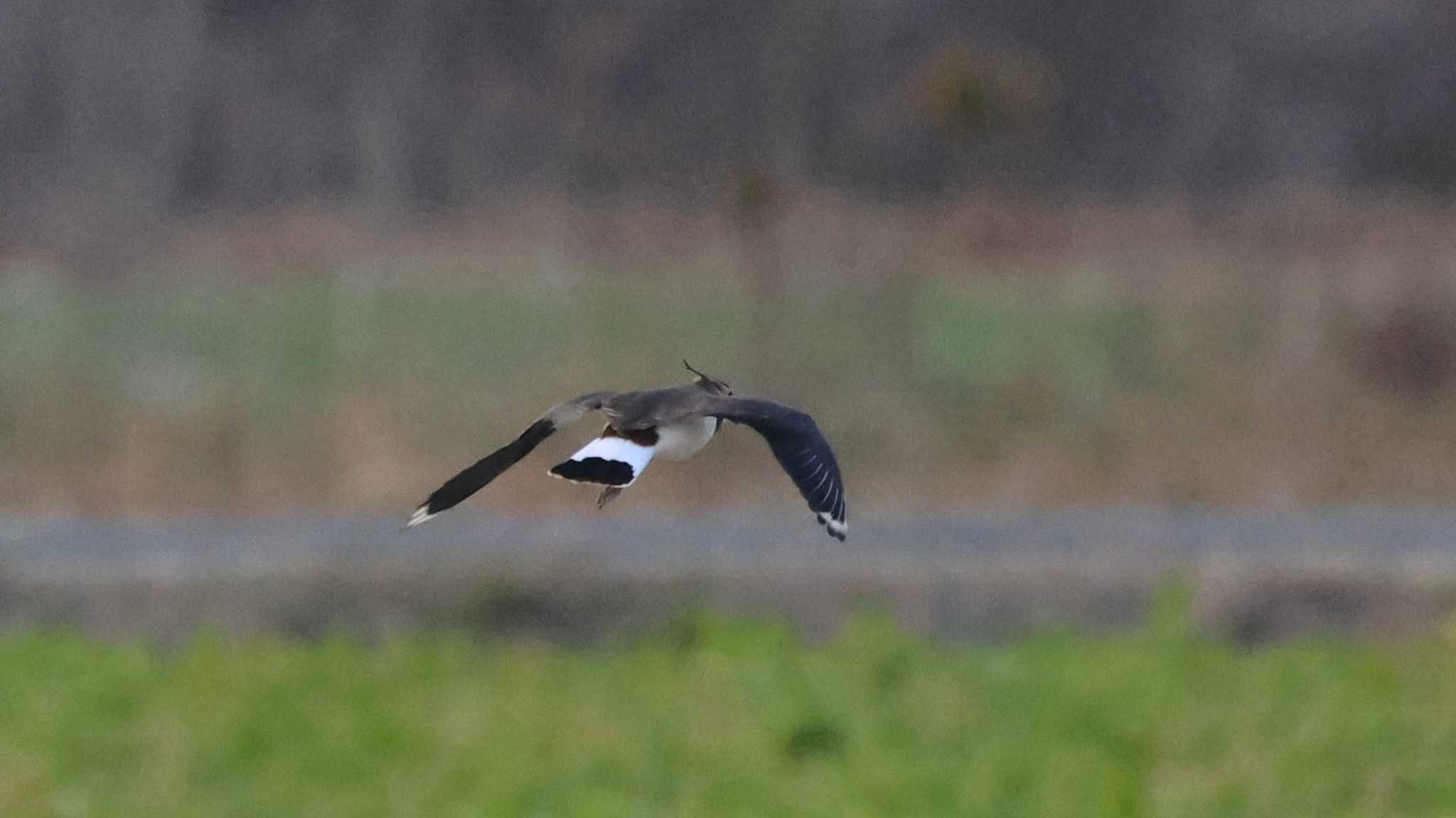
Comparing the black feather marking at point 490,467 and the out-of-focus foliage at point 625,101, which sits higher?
the out-of-focus foliage at point 625,101

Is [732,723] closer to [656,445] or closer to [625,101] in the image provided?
[625,101]

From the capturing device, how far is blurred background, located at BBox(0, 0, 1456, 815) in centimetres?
787

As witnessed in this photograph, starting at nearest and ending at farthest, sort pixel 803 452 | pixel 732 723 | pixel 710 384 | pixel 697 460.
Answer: pixel 803 452, pixel 710 384, pixel 697 460, pixel 732 723

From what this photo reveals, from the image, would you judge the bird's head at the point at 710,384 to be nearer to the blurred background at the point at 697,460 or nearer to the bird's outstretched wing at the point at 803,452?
the bird's outstretched wing at the point at 803,452

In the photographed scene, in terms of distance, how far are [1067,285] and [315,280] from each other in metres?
2.95

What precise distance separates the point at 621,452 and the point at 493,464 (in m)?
0.08

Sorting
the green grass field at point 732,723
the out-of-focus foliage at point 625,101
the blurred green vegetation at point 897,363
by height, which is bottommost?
the green grass field at point 732,723

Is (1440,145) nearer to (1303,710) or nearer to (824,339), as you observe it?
(1303,710)

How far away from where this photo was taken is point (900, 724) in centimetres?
812

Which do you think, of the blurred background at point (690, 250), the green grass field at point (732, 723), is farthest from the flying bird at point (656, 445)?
the green grass field at point (732, 723)

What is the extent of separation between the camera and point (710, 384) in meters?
1.33

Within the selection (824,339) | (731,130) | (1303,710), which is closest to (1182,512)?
(1303,710)

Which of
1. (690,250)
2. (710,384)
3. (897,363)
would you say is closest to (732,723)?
(897,363)

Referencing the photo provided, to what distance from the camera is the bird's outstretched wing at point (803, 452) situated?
1.13 meters
